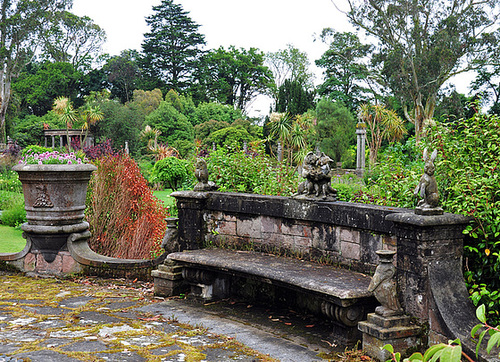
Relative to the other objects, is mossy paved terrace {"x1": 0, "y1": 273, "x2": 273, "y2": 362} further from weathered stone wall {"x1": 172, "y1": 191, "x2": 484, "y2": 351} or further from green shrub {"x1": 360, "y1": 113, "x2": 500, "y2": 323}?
green shrub {"x1": 360, "y1": 113, "x2": 500, "y2": 323}

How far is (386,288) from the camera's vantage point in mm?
3574

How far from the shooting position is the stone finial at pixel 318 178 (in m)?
4.77

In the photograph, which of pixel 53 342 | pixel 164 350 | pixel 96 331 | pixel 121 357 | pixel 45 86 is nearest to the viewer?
pixel 121 357

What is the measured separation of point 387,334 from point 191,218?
120 inches

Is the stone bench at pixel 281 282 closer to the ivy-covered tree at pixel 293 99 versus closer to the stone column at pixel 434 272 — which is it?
the stone column at pixel 434 272

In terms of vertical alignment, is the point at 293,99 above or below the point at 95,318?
above

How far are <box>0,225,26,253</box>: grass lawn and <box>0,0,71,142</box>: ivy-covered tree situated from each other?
26.5m

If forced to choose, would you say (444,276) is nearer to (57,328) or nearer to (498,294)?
(498,294)

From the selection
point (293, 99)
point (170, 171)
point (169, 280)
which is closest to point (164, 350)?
point (169, 280)

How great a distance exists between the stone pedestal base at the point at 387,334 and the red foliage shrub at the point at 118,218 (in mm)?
4332

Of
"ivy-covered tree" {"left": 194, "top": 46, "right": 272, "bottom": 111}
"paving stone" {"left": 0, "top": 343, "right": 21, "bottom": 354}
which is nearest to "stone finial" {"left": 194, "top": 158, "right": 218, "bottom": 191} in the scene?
"paving stone" {"left": 0, "top": 343, "right": 21, "bottom": 354}

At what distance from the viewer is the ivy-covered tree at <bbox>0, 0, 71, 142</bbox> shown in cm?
3441

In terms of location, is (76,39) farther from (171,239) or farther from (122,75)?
(171,239)

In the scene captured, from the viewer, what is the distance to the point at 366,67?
103ft
